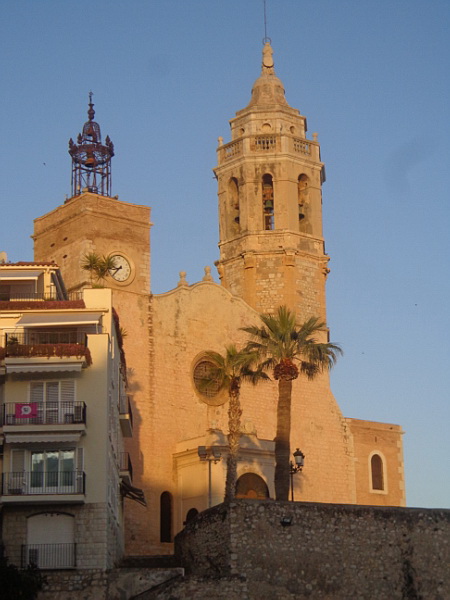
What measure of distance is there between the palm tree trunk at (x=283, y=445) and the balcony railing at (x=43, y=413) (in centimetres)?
774

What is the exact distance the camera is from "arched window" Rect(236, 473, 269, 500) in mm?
50031

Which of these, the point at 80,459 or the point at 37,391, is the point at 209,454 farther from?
the point at 37,391

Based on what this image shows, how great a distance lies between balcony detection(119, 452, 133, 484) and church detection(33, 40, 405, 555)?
11.8 feet

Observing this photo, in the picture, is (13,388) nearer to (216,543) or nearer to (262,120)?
(216,543)

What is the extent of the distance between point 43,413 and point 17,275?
7.84 m

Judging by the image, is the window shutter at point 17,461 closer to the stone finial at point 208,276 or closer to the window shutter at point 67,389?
the window shutter at point 67,389

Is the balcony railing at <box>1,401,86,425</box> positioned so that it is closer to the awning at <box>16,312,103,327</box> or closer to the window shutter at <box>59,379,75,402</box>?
the window shutter at <box>59,379,75,402</box>

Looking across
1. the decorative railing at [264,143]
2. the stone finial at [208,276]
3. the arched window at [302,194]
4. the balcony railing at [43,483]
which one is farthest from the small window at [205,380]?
the balcony railing at [43,483]

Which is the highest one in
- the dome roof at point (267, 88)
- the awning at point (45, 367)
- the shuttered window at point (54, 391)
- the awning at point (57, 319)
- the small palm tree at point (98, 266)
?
the dome roof at point (267, 88)

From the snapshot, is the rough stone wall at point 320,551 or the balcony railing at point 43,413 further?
the balcony railing at point 43,413

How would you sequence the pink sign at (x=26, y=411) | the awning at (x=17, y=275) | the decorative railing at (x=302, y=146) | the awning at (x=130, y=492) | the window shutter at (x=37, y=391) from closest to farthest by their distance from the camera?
the pink sign at (x=26, y=411), the window shutter at (x=37, y=391), the awning at (x=17, y=275), the awning at (x=130, y=492), the decorative railing at (x=302, y=146)

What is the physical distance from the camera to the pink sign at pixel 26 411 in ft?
118

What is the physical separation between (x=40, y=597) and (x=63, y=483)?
3180 millimetres

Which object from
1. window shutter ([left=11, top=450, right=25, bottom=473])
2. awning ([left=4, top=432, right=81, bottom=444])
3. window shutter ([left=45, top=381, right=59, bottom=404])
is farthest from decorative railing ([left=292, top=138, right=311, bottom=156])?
window shutter ([left=11, top=450, right=25, bottom=473])
